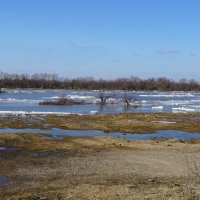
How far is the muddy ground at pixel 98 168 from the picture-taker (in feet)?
37.6

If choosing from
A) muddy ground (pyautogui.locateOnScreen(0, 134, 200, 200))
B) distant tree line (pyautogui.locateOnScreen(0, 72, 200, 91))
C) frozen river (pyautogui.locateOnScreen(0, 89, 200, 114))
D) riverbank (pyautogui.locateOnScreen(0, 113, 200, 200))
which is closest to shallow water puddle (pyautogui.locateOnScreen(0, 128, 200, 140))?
riverbank (pyautogui.locateOnScreen(0, 113, 200, 200))

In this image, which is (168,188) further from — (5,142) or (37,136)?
(37,136)

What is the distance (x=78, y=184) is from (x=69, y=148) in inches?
323

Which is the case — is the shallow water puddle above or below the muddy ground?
below

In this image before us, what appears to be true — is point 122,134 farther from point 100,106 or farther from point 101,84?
point 101,84

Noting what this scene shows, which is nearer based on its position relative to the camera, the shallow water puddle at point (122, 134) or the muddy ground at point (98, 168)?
the muddy ground at point (98, 168)

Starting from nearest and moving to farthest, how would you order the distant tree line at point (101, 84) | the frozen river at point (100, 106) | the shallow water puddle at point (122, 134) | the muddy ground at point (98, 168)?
the muddy ground at point (98, 168) < the shallow water puddle at point (122, 134) < the frozen river at point (100, 106) < the distant tree line at point (101, 84)

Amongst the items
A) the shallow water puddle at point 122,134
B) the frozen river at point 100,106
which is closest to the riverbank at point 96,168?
the shallow water puddle at point 122,134

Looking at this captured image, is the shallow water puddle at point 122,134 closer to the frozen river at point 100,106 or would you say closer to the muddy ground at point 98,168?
the muddy ground at point 98,168

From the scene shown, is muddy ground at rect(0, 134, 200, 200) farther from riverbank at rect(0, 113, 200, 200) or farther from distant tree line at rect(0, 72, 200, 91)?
distant tree line at rect(0, 72, 200, 91)

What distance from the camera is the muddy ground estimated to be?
11.5m

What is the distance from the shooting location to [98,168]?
15.8 m

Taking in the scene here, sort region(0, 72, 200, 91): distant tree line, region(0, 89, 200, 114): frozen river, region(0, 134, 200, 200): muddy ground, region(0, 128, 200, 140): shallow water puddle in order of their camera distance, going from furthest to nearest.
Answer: region(0, 72, 200, 91): distant tree line → region(0, 89, 200, 114): frozen river → region(0, 128, 200, 140): shallow water puddle → region(0, 134, 200, 200): muddy ground

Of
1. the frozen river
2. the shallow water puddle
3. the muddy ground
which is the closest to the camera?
the muddy ground
